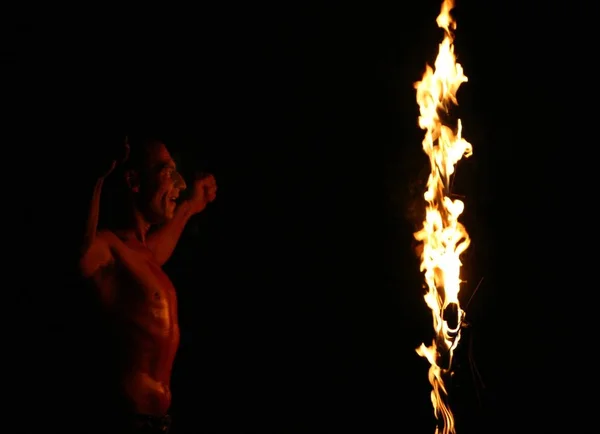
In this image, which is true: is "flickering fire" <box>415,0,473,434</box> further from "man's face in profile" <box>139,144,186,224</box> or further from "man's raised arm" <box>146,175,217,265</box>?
"man's face in profile" <box>139,144,186,224</box>

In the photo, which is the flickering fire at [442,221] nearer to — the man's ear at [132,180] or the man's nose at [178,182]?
the man's nose at [178,182]

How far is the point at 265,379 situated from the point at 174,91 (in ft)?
5.68

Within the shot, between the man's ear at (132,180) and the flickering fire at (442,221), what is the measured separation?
1.50m

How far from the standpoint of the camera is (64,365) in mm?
3570

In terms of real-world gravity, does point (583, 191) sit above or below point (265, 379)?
above

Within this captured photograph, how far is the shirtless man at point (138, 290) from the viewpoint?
10.5 feet

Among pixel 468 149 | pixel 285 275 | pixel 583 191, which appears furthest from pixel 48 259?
pixel 583 191

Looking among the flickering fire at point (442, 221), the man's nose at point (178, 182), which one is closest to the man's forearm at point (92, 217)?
the man's nose at point (178, 182)

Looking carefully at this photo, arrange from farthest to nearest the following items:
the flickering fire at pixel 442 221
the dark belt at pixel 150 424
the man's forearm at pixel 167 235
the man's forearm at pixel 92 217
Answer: the flickering fire at pixel 442 221, the man's forearm at pixel 167 235, the dark belt at pixel 150 424, the man's forearm at pixel 92 217

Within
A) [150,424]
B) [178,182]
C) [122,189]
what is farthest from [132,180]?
[150,424]

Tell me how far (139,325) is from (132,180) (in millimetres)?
701

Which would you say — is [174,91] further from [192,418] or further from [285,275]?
[192,418]

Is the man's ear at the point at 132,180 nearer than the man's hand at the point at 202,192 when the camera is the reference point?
Yes

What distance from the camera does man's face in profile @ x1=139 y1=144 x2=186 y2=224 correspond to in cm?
361
